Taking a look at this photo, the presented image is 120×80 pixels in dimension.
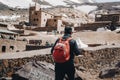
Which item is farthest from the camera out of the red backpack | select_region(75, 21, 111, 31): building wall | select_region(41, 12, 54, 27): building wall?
select_region(41, 12, 54, 27): building wall

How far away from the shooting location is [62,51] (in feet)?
24.1

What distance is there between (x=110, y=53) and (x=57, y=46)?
638 centimetres

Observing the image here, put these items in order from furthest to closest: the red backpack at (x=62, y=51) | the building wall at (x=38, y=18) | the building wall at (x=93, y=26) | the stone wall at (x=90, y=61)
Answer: the building wall at (x=38, y=18) < the building wall at (x=93, y=26) < the stone wall at (x=90, y=61) < the red backpack at (x=62, y=51)

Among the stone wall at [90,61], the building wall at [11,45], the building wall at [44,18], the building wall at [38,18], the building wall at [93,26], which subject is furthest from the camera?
the building wall at [38,18]

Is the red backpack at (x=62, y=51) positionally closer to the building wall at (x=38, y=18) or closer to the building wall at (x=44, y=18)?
the building wall at (x=38, y=18)

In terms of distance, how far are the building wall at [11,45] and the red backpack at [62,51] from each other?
20.2 meters

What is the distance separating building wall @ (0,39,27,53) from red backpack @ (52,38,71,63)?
2018 cm

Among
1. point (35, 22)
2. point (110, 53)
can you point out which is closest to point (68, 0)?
point (35, 22)

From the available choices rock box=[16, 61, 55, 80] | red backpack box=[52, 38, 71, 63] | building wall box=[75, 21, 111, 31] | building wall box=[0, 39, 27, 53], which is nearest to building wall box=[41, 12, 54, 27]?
building wall box=[75, 21, 111, 31]

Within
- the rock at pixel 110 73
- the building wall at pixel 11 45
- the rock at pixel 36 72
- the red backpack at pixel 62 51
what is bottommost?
the building wall at pixel 11 45

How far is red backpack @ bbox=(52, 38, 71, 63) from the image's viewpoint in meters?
7.36

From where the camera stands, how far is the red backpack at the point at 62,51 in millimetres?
7359

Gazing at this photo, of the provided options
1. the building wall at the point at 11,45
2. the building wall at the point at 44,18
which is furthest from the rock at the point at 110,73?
the building wall at the point at 44,18

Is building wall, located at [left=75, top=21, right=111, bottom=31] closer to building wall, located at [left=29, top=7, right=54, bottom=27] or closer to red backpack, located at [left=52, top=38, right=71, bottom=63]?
building wall, located at [left=29, top=7, right=54, bottom=27]
